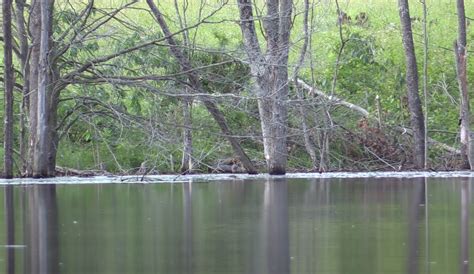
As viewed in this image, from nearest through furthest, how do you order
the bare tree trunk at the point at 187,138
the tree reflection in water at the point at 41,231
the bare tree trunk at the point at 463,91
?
1. the tree reflection in water at the point at 41,231
2. the bare tree trunk at the point at 187,138
3. the bare tree trunk at the point at 463,91

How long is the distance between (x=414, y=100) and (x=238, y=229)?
12.7 m

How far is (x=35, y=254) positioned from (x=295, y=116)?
43.2 ft

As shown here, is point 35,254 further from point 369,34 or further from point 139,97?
point 369,34

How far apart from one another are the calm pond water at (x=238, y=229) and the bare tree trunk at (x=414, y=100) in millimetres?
4963

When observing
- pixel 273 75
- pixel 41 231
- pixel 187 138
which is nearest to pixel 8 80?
pixel 187 138

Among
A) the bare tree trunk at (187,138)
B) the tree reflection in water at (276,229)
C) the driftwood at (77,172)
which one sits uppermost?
the bare tree trunk at (187,138)

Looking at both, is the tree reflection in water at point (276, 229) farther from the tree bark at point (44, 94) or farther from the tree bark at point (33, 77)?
the tree bark at point (33, 77)

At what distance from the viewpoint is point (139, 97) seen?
840 inches

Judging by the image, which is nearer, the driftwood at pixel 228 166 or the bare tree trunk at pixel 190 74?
the bare tree trunk at pixel 190 74

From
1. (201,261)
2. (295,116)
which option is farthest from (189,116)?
(201,261)

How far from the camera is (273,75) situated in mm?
21359

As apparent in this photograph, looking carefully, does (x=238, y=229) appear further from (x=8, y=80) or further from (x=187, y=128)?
(x=8, y=80)

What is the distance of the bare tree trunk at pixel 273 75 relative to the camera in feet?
68.2

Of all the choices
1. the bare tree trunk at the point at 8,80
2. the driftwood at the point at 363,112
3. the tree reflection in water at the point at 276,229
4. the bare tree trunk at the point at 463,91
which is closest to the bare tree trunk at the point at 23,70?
the bare tree trunk at the point at 8,80
